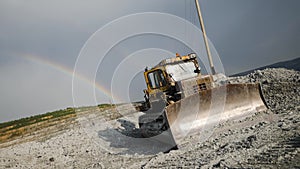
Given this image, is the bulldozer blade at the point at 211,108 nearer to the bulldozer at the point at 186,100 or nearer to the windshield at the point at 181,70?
the bulldozer at the point at 186,100

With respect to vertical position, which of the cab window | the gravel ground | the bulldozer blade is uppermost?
the cab window

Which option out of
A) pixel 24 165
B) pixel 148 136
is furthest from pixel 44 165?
pixel 148 136

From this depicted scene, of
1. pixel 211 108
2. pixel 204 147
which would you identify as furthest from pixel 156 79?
pixel 204 147

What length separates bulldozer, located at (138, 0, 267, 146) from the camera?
6.55 meters

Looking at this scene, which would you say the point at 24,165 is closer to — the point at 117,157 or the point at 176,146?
the point at 117,157

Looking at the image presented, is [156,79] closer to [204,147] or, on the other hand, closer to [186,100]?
[186,100]

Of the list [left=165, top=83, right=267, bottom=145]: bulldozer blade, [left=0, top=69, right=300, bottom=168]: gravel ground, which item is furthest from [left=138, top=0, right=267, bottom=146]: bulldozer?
[left=0, top=69, right=300, bottom=168]: gravel ground

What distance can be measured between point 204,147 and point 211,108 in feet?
5.54

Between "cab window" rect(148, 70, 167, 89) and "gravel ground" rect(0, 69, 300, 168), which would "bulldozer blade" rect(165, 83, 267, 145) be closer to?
"gravel ground" rect(0, 69, 300, 168)

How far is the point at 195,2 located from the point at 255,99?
11.0 m

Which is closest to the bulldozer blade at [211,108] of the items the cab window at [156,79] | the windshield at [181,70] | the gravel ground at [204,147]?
the gravel ground at [204,147]

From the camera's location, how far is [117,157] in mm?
7387

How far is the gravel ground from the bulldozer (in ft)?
1.03

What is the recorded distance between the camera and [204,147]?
5.50m
